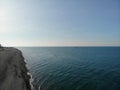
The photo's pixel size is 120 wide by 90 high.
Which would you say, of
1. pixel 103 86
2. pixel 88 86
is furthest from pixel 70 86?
pixel 103 86

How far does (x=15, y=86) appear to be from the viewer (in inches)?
586

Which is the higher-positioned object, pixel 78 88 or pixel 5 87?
pixel 5 87

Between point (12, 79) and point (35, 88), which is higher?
point (12, 79)

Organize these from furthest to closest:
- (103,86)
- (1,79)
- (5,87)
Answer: (103,86) → (1,79) → (5,87)

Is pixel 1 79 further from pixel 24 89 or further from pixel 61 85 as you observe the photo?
pixel 61 85

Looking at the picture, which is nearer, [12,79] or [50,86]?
[12,79]

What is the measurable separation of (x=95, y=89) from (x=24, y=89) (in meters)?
11.1

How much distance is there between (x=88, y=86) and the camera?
1866cm

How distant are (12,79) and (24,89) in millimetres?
3873

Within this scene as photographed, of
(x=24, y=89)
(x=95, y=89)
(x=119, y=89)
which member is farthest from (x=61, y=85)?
(x=119, y=89)

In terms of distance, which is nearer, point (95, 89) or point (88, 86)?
point (95, 89)

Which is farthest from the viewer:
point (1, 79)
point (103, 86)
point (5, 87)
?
point (103, 86)

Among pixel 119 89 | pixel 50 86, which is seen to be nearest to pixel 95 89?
pixel 119 89

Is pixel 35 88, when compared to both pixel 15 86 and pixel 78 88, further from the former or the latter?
pixel 78 88
